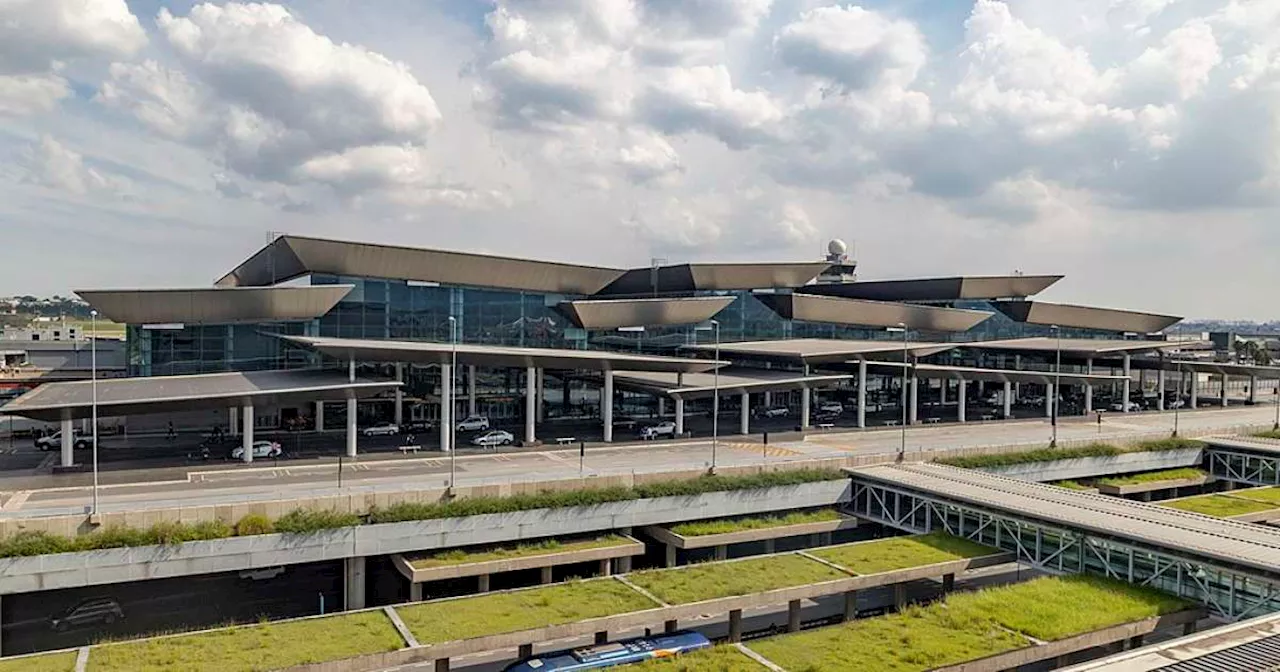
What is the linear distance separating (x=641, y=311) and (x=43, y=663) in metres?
46.2

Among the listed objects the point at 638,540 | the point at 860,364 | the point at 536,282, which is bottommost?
the point at 638,540

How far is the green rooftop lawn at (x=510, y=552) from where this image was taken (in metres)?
33.9

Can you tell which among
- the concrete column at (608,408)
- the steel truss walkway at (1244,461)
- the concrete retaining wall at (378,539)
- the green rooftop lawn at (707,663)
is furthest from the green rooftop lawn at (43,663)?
the steel truss walkway at (1244,461)

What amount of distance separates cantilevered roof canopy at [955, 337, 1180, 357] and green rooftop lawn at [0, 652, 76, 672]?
234 ft

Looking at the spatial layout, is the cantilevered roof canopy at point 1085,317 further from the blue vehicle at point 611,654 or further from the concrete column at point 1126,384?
the blue vehicle at point 611,654

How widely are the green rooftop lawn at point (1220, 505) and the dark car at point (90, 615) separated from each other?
152 ft

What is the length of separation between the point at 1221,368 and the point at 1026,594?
72.7m

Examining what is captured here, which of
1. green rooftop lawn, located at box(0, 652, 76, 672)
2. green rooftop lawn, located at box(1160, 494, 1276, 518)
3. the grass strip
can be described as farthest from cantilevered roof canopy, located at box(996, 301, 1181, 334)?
green rooftop lawn, located at box(0, 652, 76, 672)

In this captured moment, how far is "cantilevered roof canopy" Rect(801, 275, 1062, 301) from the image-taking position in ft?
274

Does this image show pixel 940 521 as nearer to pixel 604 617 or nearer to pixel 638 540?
pixel 638 540

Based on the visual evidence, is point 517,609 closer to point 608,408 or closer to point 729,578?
point 729,578

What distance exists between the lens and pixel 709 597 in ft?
95.9

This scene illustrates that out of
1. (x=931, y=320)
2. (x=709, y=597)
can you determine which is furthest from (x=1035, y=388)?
(x=709, y=597)

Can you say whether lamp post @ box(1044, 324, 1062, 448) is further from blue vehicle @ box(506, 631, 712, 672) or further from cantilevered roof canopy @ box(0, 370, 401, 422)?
cantilevered roof canopy @ box(0, 370, 401, 422)
